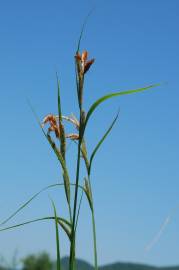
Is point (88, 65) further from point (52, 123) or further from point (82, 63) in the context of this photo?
point (52, 123)

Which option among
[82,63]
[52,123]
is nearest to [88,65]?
[82,63]

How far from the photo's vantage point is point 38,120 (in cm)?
172

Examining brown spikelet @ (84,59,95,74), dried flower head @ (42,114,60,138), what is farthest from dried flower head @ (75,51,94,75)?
dried flower head @ (42,114,60,138)

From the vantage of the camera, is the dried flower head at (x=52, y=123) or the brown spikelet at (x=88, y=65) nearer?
the brown spikelet at (x=88, y=65)

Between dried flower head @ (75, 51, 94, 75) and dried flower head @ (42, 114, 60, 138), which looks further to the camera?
dried flower head @ (42, 114, 60, 138)

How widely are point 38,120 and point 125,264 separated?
380ft

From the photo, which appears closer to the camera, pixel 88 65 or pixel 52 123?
pixel 88 65

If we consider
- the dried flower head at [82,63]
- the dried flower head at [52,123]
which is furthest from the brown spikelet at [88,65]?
the dried flower head at [52,123]

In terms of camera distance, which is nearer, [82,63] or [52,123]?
[82,63]

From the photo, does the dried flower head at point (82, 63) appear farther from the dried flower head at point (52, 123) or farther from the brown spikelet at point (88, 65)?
the dried flower head at point (52, 123)

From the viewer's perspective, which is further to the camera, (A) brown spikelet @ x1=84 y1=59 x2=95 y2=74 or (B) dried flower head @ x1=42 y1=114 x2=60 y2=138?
(B) dried flower head @ x1=42 y1=114 x2=60 y2=138

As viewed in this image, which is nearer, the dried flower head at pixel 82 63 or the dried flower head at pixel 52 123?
the dried flower head at pixel 82 63

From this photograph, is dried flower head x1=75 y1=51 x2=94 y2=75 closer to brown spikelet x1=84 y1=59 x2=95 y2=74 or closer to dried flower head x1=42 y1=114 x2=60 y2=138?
brown spikelet x1=84 y1=59 x2=95 y2=74

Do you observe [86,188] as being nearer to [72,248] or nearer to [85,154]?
[85,154]
